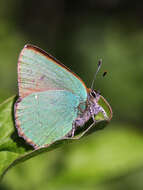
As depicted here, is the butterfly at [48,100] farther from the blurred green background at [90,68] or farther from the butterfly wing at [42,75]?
the blurred green background at [90,68]

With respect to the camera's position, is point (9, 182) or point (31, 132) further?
point (9, 182)

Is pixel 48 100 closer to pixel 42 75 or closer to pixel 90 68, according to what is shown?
pixel 42 75

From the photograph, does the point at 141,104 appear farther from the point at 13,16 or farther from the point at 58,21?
the point at 13,16

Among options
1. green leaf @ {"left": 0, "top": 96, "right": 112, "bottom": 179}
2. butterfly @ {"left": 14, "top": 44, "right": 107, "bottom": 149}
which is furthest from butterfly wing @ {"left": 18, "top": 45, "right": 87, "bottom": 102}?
green leaf @ {"left": 0, "top": 96, "right": 112, "bottom": 179}

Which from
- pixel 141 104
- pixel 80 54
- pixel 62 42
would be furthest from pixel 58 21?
pixel 141 104

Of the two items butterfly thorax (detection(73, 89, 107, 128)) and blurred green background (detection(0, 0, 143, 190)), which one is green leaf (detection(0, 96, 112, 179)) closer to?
butterfly thorax (detection(73, 89, 107, 128))

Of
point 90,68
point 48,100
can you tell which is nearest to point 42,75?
point 48,100
